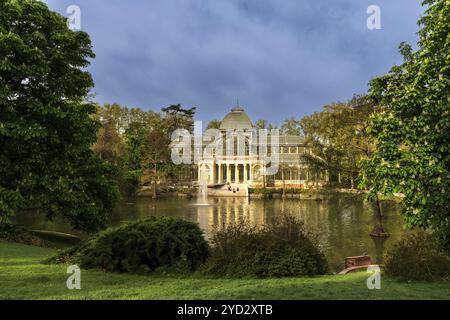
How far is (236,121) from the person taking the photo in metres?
83.2

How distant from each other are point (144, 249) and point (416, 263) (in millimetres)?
6286

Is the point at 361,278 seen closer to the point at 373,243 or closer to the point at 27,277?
the point at 27,277

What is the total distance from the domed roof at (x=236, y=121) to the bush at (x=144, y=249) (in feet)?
237

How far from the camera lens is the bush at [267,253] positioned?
Result: 31.3 ft

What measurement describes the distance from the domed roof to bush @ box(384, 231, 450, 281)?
73.0 metres

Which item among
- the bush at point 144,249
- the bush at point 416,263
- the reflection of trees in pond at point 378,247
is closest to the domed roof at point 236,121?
the reflection of trees in pond at point 378,247

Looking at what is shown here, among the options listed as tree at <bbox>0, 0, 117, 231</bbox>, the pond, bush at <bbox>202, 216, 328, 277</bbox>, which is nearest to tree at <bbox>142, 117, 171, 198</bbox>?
the pond

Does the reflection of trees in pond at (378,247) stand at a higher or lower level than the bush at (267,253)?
lower

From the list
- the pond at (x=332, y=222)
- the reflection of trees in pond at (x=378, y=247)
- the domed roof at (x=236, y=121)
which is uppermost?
the domed roof at (x=236, y=121)

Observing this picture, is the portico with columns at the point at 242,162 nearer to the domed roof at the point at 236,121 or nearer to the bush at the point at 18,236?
the domed roof at the point at 236,121

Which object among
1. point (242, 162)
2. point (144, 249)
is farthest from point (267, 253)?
point (242, 162)

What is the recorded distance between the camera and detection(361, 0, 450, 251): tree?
990 cm

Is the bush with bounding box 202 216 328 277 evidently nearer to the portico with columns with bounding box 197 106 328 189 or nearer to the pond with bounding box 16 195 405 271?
the pond with bounding box 16 195 405 271
